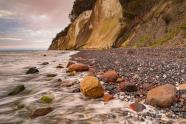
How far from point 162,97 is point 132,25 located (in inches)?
1545

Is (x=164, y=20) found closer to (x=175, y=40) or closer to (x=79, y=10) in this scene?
(x=175, y=40)

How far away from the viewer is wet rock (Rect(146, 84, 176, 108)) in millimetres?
7570

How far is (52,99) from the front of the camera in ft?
31.9

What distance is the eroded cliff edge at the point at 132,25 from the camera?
110 ft

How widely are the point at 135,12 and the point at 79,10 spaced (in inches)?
1351

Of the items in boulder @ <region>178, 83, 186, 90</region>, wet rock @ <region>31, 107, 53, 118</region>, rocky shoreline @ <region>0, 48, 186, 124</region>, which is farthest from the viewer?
boulder @ <region>178, 83, 186, 90</region>

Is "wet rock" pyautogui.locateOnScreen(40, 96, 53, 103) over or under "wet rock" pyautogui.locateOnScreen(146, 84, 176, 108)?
under

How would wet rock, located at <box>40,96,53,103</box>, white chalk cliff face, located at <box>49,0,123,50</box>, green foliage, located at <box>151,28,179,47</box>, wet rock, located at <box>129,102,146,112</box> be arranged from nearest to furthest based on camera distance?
1. wet rock, located at <box>129,102,146,112</box>
2. wet rock, located at <box>40,96,53,103</box>
3. green foliage, located at <box>151,28,179,47</box>
4. white chalk cliff face, located at <box>49,0,123,50</box>

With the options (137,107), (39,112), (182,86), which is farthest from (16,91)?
(182,86)

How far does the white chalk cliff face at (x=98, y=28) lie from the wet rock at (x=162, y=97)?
135 feet

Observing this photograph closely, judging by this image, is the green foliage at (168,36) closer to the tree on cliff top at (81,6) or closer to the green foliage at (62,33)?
the tree on cliff top at (81,6)

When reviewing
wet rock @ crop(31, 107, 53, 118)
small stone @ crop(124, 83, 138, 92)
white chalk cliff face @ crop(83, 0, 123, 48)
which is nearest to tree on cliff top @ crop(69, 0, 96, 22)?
white chalk cliff face @ crop(83, 0, 123, 48)

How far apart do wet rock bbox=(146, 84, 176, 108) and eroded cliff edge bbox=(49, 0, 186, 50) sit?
65.8ft

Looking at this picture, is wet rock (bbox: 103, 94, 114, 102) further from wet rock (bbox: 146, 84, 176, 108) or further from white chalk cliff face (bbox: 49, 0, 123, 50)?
white chalk cliff face (bbox: 49, 0, 123, 50)
